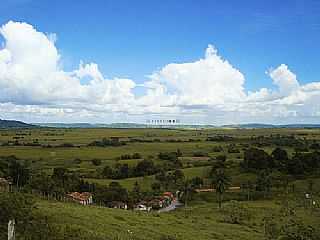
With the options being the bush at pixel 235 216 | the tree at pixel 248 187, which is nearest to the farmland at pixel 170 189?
the tree at pixel 248 187

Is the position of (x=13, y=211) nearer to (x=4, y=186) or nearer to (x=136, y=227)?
(x=136, y=227)

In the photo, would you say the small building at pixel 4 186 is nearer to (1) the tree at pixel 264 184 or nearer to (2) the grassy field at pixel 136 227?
(2) the grassy field at pixel 136 227

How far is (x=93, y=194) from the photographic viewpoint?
84.6 metres

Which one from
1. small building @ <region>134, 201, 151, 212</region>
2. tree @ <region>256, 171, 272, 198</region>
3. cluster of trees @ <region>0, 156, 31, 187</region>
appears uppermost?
cluster of trees @ <region>0, 156, 31, 187</region>

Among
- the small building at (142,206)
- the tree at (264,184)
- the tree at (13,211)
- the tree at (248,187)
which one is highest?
the tree at (13,211)

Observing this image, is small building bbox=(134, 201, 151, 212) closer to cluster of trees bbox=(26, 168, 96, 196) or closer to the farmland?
the farmland

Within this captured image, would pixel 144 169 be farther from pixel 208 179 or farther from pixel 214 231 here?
pixel 214 231

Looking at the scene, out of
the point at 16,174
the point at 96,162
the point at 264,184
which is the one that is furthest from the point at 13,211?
the point at 96,162

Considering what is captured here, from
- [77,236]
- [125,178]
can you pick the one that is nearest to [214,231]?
[77,236]

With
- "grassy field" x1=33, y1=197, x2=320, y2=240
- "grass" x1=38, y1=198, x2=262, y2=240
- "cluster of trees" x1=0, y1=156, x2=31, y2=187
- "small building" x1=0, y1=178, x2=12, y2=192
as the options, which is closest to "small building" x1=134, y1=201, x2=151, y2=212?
"cluster of trees" x1=0, y1=156, x2=31, y2=187

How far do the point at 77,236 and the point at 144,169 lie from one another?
332 feet

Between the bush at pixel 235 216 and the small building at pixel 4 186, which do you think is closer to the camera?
the small building at pixel 4 186

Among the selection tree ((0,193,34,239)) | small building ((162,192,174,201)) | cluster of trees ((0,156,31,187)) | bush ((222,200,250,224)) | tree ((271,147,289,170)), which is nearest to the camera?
tree ((0,193,34,239))

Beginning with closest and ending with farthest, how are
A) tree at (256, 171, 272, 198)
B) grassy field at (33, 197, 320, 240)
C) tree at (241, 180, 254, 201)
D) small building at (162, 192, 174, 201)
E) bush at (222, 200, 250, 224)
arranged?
grassy field at (33, 197, 320, 240) < bush at (222, 200, 250, 224) < small building at (162, 192, 174, 201) < tree at (241, 180, 254, 201) < tree at (256, 171, 272, 198)
